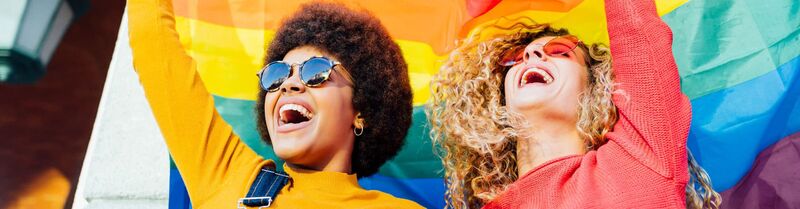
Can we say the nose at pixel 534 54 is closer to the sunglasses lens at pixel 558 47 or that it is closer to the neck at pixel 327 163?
the sunglasses lens at pixel 558 47

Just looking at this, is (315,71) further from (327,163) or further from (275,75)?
(327,163)

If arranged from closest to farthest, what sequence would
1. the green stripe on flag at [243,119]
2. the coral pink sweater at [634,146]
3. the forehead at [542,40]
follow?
the coral pink sweater at [634,146] → the forehead at [542,40] → the green stripe on flag at [243,119]

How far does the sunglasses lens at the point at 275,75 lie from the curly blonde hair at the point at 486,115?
0.42 meters

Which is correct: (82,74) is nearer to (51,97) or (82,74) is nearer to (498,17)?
(51,97)

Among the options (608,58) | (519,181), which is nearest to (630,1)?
(608,58)

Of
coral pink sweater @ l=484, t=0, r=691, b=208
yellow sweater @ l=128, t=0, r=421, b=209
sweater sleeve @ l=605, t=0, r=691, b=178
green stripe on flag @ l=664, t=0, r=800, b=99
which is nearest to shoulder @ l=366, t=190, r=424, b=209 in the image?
yellow sweater @ l=128, t=0, r=421, b=209

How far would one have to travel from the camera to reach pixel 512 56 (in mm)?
2199

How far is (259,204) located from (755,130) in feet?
4.06

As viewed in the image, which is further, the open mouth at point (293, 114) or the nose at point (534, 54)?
the open mouth at point (293, 114)

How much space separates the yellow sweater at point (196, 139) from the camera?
211 centimetres

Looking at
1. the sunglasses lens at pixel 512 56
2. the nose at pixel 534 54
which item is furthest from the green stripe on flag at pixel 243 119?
the nose at pixel 534 54

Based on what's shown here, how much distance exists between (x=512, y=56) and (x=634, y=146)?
1.73ft

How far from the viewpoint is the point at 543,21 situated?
2455 millimetres

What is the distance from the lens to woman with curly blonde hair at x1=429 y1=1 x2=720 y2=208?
1.73m
